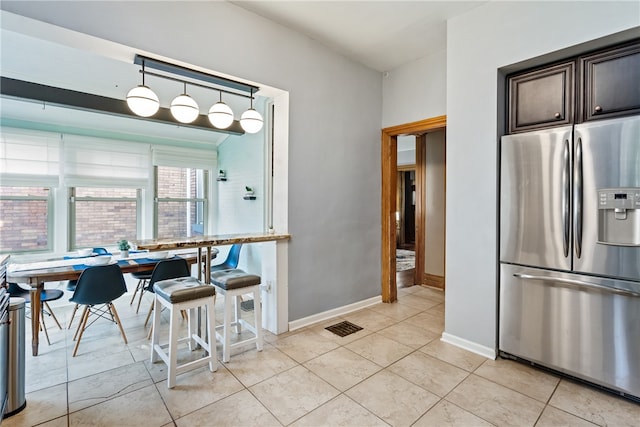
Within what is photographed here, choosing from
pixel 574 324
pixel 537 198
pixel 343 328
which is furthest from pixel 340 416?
pixel 537 198

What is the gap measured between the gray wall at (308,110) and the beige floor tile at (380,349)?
69 centimetres

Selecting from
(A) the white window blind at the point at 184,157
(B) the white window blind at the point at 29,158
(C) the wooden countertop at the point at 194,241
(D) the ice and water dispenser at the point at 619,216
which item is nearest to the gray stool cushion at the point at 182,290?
(C) the wooden countertop at the point at 194,241

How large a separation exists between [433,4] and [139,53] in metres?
2.43

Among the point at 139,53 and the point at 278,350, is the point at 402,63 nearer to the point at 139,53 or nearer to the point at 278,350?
the point at 139,53

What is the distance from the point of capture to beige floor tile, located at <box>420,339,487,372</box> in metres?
2.47

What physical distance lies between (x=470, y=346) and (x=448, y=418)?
1.04 m

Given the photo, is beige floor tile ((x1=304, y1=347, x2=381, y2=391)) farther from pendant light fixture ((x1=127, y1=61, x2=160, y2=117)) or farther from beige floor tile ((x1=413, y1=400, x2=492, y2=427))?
pendant light fixture ((x1=127, y1=61, x2=160, y2=117))

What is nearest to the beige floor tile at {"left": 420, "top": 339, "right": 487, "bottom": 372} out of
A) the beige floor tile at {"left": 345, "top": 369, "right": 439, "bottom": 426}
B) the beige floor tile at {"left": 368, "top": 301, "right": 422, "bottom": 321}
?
the beige floor tile at {"left": 345, "top": 369, "right": 439, "bottom": 426}

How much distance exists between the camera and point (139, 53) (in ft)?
7.32

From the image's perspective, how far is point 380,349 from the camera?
2.72 metres

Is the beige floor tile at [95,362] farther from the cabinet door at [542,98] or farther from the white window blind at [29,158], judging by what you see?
the cabinet door at [542,98]

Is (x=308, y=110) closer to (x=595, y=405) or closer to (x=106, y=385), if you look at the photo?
(x=106, y=385)

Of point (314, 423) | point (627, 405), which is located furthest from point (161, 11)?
point (627, 405)

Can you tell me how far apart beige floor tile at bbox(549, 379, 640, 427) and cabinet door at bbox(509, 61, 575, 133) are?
194 cm
